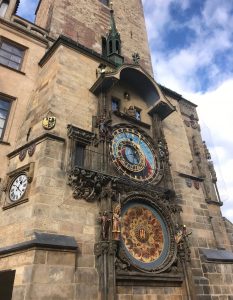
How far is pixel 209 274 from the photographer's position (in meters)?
9.34

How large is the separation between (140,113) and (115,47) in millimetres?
4276

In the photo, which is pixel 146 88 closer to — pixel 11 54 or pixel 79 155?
pixel 79 155

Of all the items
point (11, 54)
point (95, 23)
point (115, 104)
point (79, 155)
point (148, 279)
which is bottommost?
point (148, 279)

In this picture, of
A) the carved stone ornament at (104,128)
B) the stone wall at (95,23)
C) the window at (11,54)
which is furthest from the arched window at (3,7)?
the carved stone ornament at (104,128)

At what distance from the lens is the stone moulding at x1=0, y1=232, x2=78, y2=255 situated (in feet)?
20.4

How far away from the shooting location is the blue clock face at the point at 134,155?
947 cm

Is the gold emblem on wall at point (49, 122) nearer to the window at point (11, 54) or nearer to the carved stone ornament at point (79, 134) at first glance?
the carved stone ornament at point (79, 134)

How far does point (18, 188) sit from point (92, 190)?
2.15 m

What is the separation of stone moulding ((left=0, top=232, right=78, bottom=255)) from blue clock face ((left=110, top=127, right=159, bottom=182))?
3233 millimetres

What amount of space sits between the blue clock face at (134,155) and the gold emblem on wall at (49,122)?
2121 millimetres

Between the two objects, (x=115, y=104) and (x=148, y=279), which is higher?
(x=115, y=104)

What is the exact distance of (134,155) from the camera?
1004cm

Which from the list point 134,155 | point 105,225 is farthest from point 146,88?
point 105,225

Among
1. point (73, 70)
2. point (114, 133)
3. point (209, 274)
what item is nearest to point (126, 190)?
point (114, 133)
